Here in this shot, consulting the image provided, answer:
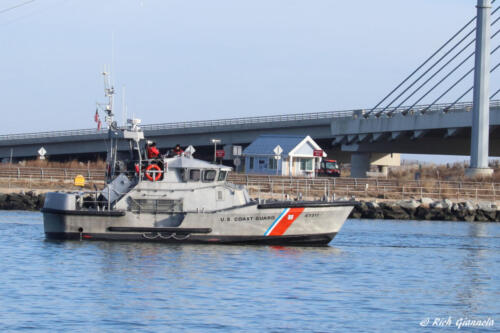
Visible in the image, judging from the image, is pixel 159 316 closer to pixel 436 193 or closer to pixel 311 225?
pixel 311 225

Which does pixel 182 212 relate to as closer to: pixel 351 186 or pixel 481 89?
pixel 351 186

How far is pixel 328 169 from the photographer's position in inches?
3504

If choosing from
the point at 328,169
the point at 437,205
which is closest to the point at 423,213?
the point at 437,205

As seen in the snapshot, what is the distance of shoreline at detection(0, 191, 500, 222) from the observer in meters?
54.5

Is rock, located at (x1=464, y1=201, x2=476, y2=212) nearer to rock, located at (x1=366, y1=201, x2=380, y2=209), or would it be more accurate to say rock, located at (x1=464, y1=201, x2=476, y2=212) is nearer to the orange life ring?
rock, located at (x1=366, y1=201, x2=380, y2=209)

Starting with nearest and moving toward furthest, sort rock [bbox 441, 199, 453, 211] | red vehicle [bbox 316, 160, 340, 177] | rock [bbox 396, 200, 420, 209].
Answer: rock [bbox 396, 200, 420, 209] < rock [bbox 441, 199, 453, 211] < red vehicle [bbox 316, 160, 340, 177]

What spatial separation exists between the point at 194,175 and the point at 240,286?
890cm

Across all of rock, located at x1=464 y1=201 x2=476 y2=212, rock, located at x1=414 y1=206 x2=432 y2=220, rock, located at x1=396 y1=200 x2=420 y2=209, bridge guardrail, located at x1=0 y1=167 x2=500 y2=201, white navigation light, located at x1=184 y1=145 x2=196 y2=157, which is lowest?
rock, located at x1=414 y1=206 x2=432 y2=220

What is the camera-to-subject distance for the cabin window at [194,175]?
33.3m

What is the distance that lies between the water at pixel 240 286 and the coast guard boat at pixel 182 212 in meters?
0.52

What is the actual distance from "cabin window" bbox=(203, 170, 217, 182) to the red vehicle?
173 feet

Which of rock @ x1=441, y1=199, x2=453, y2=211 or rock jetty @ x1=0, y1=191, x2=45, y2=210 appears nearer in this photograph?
rock jetty @ x1=0, y1=191, x2=45, y2=210

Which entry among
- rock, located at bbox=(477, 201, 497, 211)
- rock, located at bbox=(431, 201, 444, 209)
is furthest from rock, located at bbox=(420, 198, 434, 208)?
rock, located at bbox=(477, 201, 497, 211)

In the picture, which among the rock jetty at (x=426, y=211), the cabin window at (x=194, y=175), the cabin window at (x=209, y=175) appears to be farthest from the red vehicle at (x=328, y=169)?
the cabin window at (x=194, y=175)
